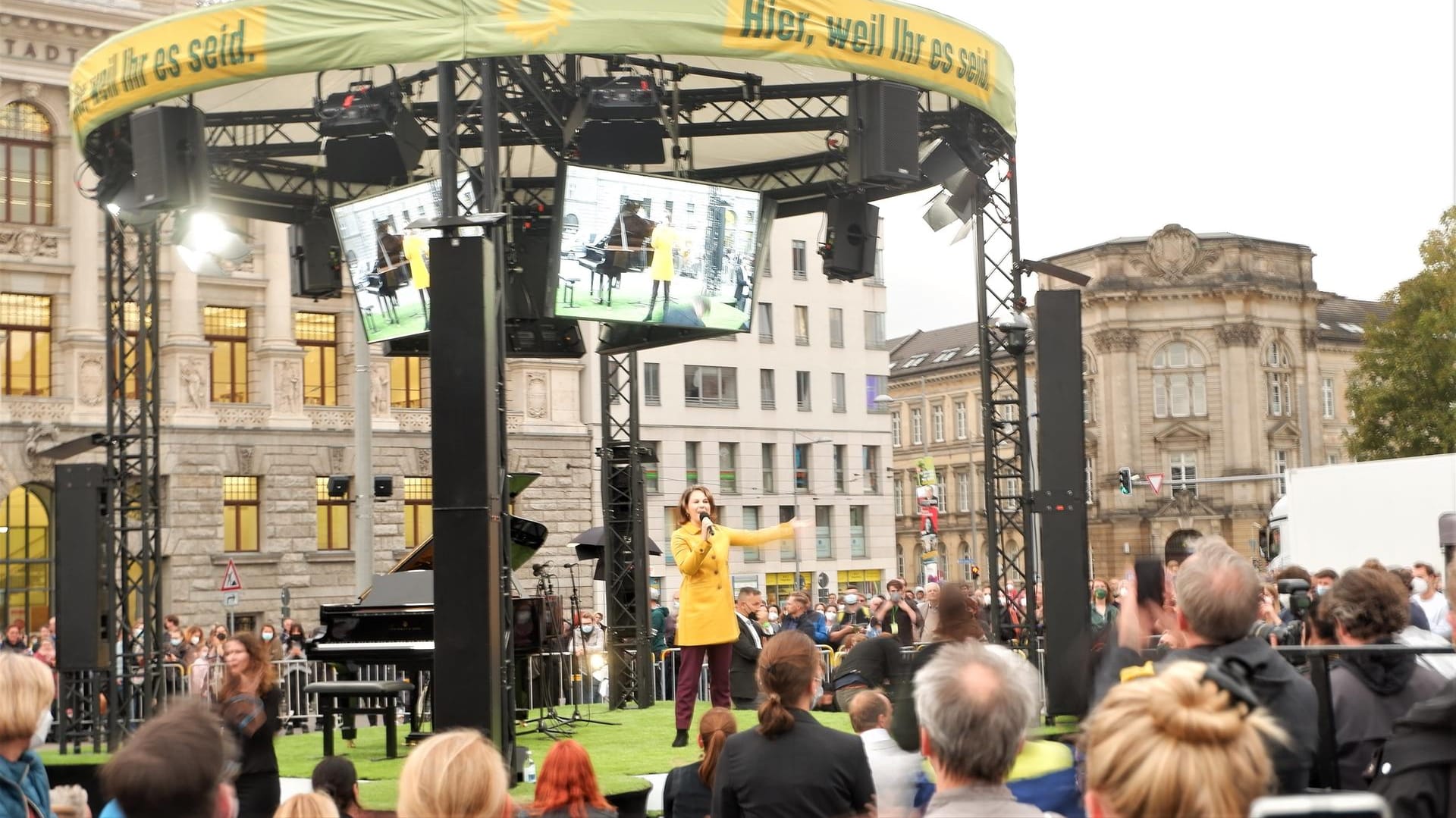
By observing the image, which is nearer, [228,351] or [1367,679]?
[1367,679]

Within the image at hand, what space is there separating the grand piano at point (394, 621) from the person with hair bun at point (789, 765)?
327 inches

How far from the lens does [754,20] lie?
13438 mm

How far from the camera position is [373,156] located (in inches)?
646

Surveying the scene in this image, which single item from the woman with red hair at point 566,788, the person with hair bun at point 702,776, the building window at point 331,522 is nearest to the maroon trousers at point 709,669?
the person with hair bun at point 702,776

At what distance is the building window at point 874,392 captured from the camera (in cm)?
7025

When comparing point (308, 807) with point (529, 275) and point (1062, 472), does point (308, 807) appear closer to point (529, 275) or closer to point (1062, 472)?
point (1062, 472)

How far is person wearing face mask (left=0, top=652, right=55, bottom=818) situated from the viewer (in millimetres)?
5082

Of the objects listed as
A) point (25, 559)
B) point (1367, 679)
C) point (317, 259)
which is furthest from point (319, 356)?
point (1367, 679)

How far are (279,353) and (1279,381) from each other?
199 ft

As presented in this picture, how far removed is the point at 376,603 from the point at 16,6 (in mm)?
28635

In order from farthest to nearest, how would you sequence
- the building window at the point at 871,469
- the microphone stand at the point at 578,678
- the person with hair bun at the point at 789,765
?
1. the building window at the point at 871,469
2. the microphone stand at the point at 578,678
3. the person with hair bun at the point at 789,765

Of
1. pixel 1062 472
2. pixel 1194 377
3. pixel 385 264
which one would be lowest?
pixel 1062 472

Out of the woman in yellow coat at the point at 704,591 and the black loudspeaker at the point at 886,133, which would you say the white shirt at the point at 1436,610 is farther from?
the woman in yellow coat at the point at 704,591

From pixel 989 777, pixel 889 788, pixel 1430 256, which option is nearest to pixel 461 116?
pixel 889 788
